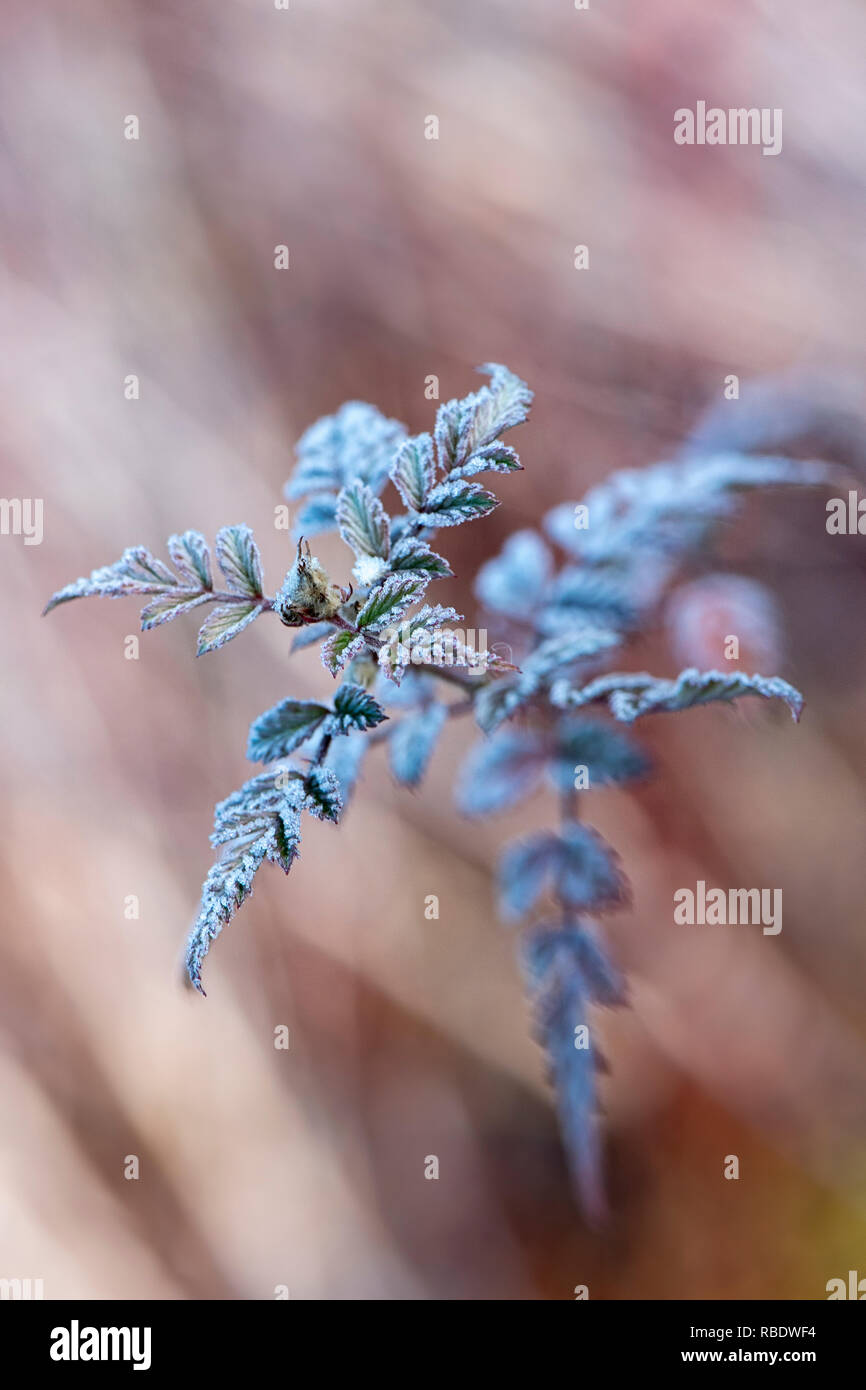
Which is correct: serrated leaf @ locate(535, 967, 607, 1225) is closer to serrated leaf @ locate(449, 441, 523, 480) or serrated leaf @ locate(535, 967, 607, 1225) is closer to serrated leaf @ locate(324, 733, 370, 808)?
serrated leaf @ locate(324, 733, 370, 808)

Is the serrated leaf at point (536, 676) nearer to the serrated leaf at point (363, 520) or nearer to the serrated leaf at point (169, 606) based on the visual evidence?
the serrated leaf at point (363, 520)

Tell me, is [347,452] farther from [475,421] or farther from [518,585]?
[518,585]

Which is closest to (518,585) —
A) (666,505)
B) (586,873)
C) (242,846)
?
(666,505)

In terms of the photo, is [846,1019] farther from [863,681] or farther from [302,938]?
[302,938]

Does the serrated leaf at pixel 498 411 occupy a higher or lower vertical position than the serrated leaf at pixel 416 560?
higher

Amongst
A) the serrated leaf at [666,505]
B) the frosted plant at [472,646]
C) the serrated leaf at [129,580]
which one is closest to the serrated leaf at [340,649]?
the frosted plant at [472,646]
